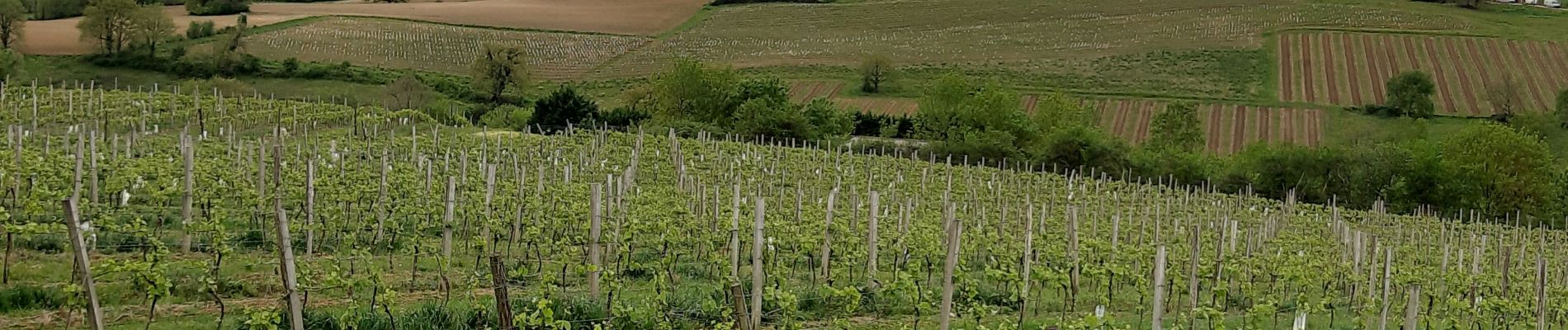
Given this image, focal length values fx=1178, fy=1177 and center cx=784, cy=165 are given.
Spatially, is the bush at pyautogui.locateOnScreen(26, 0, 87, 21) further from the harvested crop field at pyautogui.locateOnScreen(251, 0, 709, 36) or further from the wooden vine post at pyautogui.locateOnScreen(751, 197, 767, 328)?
the wooden vine post at pyautogui.locateOnScreen(751, 197, 767, 328)

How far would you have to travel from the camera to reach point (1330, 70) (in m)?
76.2

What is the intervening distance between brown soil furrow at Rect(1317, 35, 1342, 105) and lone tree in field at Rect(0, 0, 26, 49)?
74282 mm

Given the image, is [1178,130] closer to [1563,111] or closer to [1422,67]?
[1563,111]

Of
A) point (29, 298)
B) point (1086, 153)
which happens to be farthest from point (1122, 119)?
point (29, 298)

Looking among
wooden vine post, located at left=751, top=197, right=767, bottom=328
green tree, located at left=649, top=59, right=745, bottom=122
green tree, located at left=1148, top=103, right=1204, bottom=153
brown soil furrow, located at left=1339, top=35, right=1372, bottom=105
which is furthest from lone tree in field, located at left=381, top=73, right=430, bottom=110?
→ brown soil furrow, located at left=1339, top=35, right=1372, bottom=105

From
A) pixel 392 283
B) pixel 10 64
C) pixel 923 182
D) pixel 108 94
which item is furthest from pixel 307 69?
pixel 392 283

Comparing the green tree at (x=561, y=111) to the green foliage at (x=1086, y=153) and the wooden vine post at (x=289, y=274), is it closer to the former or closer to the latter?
the green foliage at (x=1086, y=153)

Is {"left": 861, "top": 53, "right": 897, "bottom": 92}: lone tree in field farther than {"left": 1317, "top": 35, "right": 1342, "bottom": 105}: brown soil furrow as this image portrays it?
Yes

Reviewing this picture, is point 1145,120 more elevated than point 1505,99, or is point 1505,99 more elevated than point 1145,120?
point 1505,99

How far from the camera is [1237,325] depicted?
12812 millimetres

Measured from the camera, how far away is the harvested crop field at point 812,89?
7100cm

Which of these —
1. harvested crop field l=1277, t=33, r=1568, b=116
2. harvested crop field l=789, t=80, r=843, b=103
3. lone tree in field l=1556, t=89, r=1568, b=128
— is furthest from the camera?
harvested crop field l=789, t=80, r=843, b=103

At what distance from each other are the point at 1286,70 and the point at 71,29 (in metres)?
75.5

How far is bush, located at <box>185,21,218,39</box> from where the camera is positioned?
239ft
